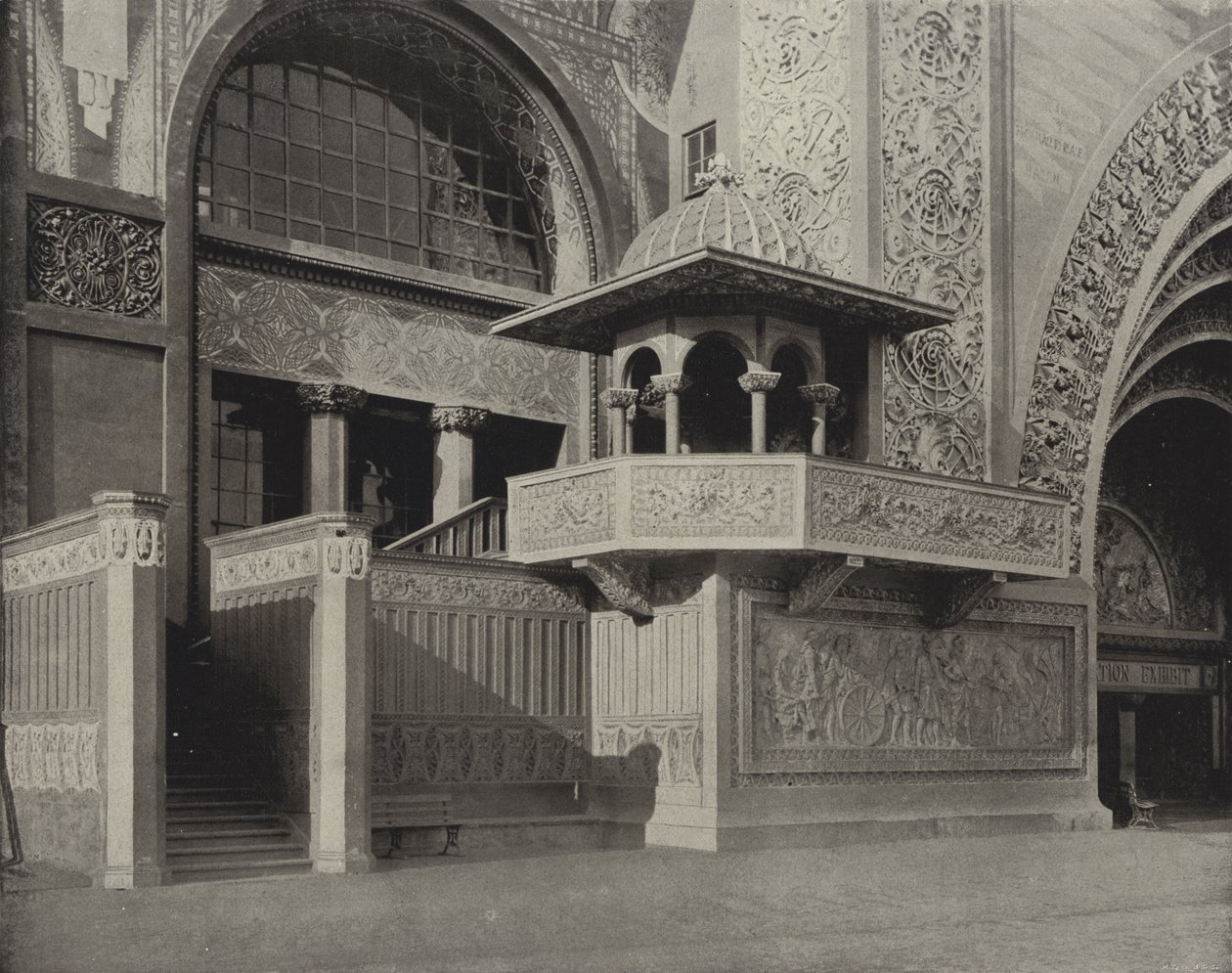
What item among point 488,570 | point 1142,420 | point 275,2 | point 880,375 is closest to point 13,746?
point 488,570

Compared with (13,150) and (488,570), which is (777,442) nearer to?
(488,570)

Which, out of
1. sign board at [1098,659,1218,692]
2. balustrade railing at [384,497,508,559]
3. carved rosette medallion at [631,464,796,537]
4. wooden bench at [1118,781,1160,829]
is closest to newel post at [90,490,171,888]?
balustrade railing at [384,497,508,559]

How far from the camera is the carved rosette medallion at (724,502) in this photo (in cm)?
1509

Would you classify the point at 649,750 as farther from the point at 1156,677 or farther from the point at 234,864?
the point at 1156,677

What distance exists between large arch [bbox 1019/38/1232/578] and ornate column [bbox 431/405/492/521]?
6211mm

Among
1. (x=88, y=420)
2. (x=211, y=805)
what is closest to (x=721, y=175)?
(x=88, y=420)

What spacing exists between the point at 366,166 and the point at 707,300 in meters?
5.02

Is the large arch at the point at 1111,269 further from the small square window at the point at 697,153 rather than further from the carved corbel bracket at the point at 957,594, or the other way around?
the small square window at the point at 697,153

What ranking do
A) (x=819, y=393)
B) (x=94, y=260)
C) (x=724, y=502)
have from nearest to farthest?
(x=724, y=502) → (x=94, y=260) → (x=819, y=393)

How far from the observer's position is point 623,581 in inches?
626

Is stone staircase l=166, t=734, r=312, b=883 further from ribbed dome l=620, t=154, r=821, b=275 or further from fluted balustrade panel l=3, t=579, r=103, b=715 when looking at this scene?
ribbed dome l=620, t=154, r=821, b=275

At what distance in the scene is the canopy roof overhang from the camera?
49.9ft

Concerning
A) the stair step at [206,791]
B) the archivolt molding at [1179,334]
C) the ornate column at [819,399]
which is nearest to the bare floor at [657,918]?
the stair step at [206,791]

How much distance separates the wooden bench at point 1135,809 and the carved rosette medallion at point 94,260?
12.4 m
